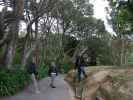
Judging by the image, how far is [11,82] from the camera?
1770cm

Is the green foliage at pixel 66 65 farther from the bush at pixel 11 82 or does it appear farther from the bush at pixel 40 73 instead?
the bush at pixel 11 82

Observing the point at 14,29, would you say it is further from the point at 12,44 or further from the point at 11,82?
the point at 11,82

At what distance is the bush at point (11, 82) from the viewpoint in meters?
17.0

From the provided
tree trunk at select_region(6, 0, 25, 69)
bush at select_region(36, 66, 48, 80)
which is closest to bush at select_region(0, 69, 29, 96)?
tree trunk at select_region(6, 0, 25, 69)

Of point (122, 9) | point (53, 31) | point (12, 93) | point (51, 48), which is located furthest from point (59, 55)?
point (12, 93)

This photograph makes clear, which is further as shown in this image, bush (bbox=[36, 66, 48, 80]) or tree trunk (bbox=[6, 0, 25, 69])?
bush (bbox=[36, 66, 48, 80])

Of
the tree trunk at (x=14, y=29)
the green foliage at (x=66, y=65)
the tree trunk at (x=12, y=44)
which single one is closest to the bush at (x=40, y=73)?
the tree trunk at (x=12, y=44)

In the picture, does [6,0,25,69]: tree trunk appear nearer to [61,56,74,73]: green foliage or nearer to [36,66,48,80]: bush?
[36,66,48,80]: bush

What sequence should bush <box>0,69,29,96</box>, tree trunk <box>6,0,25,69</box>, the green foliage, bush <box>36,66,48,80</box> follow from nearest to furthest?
bush <box>0,69,29,96</box> → tree trunk <box>6,0,25,69</box> → bush <box>36,66,48,80</box> → the green foliage

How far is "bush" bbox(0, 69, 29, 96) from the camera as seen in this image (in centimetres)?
1700

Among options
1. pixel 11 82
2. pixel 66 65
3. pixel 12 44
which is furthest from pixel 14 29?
pixel 66 65

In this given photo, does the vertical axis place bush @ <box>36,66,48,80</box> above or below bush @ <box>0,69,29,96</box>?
below

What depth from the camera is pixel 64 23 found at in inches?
1870

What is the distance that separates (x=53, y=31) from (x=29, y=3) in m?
14.1
